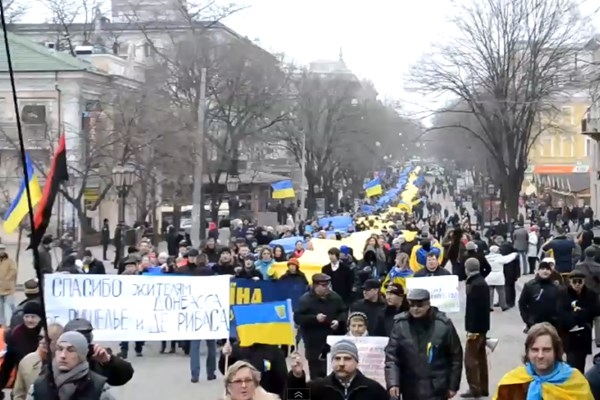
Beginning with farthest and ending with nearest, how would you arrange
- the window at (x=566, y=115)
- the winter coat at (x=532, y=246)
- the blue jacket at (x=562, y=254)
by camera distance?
1. the window at (x=566, y=115)
2. the winter coat at (x=532, y=246)
3. the blue jacket at (x=562, y=254)

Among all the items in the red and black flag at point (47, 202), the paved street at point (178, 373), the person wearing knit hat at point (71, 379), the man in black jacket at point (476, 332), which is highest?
the red and black flag at point (47, 202)

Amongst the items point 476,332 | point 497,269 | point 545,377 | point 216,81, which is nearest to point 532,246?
point 497,269

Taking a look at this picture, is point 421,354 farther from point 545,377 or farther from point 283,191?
point 283,191

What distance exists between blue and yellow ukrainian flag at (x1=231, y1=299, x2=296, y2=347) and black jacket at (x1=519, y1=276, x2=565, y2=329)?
3.23m

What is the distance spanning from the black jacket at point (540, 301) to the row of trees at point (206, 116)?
18104 mm

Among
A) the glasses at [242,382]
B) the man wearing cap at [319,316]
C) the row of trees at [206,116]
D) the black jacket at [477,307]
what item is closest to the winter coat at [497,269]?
the black jacket at [477,307]

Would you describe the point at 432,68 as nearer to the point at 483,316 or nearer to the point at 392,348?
the point at 483,316

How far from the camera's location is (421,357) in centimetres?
898

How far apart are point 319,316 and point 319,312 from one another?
6 cm

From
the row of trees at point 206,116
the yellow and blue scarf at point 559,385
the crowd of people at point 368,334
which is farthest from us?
the row of trees at point 206,116

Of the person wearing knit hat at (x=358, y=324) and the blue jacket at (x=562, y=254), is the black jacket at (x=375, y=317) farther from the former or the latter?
the blue jacket at (x=562, y=254)

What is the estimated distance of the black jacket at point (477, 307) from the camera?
12.8 metres

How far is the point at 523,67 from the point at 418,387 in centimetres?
3750

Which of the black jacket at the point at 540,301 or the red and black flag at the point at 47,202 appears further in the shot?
the black jacket at the point at 540,301
